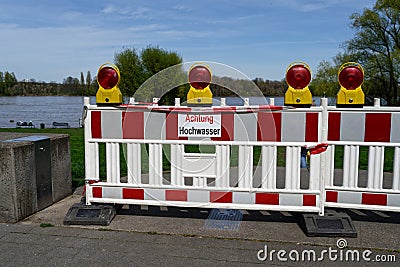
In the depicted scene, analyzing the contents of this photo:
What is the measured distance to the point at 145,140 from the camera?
4727 mm

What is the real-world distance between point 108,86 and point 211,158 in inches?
63.1

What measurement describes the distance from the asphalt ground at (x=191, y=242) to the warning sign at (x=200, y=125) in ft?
3.72

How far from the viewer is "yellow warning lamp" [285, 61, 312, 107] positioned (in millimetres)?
4441

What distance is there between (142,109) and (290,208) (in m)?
2.16

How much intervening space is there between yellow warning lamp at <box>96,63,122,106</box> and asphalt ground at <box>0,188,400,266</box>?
1.53 metres

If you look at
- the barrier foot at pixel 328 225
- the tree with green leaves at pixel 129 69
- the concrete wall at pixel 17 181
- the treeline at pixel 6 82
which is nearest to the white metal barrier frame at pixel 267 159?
the barrier foot at pixel 328 225

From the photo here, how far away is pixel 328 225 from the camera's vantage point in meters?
4.39

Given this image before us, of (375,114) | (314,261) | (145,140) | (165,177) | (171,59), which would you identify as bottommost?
(314,261)

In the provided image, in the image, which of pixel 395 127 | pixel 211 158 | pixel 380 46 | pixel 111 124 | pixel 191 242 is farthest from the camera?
pixel 380 46

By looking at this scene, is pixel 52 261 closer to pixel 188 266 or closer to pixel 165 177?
pixel 188 266

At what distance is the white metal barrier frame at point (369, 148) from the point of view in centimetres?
437

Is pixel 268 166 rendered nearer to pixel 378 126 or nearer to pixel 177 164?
pixel 177 164

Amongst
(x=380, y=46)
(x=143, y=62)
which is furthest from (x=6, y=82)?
(x=380, y=46)

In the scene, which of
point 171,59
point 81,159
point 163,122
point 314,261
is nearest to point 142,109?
point 163,122
